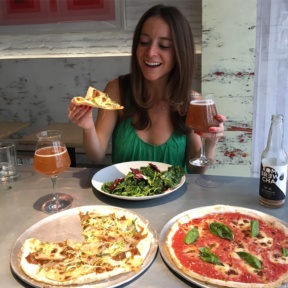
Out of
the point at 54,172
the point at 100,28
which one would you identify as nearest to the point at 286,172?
the point at 54,172

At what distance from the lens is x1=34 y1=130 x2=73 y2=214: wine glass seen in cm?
146

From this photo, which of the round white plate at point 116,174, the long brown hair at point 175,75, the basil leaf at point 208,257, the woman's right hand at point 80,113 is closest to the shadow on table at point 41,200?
the round white plate at point 116,174

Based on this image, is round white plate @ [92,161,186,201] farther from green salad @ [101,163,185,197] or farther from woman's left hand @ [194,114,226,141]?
woman's left hand @ [194,114,226,141]

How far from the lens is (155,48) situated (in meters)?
2.06

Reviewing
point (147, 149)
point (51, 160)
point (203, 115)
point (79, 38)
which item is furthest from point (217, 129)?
point (79, 38)

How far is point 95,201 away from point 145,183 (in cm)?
26

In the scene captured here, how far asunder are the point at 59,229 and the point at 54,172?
289mm

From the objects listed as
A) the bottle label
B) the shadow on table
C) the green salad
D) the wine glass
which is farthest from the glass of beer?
the shadow on table

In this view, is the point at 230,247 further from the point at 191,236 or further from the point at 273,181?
the point at 273,181

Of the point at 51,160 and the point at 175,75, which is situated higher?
the point at 175,75

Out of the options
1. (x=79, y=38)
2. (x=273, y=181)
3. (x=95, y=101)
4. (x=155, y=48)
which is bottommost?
(x=273, y=181)

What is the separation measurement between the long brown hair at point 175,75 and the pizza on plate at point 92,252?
3.55 ft

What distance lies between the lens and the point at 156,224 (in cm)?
132

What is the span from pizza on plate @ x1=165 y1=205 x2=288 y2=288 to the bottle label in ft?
0.36
